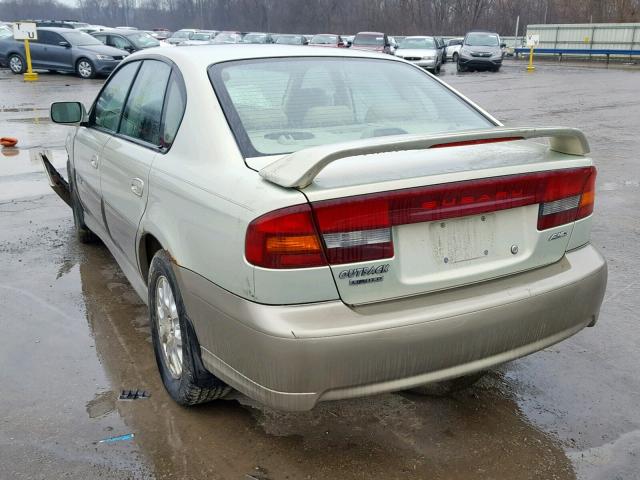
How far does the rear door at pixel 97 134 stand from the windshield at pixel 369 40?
26.2 meters

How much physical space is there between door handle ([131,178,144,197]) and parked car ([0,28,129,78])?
20.1 meters

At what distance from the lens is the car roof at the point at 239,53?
331 cm

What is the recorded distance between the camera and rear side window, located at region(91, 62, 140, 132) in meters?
4.06

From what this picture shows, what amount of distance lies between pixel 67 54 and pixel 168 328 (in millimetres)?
21899

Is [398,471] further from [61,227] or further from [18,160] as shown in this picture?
[18,160]

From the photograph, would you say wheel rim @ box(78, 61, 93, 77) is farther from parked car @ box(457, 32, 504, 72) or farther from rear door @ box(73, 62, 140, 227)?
rear door @ box(73, 62, 140, 227)

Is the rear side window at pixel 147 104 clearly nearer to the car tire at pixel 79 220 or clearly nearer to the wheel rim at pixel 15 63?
the car tire at pixel 79 220

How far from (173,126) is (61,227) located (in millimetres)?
3320

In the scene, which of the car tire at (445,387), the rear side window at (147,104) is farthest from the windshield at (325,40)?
the car tire at (445,387)

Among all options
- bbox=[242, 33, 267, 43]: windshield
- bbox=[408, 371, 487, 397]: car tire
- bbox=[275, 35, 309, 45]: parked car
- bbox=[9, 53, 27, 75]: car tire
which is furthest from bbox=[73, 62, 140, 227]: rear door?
bbox=[242, 33, 267, 43]: windshield

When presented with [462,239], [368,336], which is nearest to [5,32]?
[462,239]

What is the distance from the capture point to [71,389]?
3320 mm

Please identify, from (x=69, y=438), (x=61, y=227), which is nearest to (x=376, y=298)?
(x=69, y=438)

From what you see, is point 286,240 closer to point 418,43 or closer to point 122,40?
point 122,40
